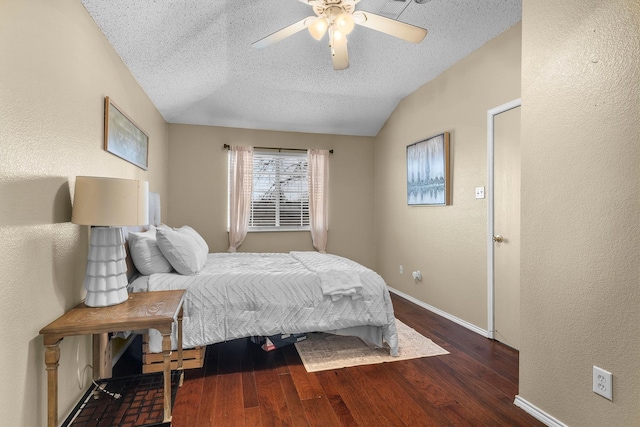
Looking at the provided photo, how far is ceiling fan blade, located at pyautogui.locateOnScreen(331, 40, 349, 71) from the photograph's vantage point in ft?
7.41

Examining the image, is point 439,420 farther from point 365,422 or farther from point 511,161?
point 511,161

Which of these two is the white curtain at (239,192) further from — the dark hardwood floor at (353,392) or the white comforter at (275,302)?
the dark hardwood floor at (353,392)

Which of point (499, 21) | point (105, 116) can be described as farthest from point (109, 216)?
point (499, 21)

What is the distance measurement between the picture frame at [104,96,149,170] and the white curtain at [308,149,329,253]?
2.33 m

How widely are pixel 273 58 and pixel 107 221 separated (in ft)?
7.86

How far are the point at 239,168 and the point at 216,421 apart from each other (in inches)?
136

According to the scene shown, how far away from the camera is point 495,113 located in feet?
9.64

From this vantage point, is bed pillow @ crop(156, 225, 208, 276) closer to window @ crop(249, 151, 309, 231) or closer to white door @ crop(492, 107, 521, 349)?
window @ crop(249, 151, 309, 231)

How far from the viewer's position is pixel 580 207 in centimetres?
160

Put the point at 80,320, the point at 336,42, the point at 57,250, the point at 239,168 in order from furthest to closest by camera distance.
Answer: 1. the point at 239,168
2. the point at 336,42
3. the point at 57,250
4. the point at 80,320

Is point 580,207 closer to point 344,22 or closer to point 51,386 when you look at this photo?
point 344,22

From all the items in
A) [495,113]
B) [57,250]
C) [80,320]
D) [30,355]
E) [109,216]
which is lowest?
[30,355]

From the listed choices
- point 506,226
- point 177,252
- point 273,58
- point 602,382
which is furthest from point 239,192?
Answer: point 602,382

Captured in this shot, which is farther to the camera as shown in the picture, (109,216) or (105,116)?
(105,116)
